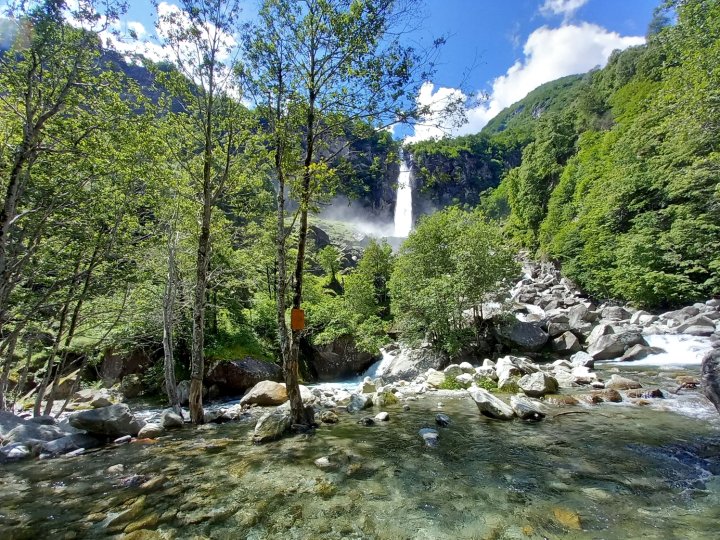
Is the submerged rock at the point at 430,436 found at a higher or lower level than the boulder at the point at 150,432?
higher

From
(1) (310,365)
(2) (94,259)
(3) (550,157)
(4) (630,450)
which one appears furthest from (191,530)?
(3) (550,157)

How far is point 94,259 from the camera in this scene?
1024cm

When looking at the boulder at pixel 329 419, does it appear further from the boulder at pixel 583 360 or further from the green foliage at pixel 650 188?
the green foliage at pixel 650 188

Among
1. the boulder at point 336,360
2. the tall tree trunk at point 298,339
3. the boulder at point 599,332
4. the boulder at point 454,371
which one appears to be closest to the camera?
the tall tree trunk at point 298,339

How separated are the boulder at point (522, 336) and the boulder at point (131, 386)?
21.0 m

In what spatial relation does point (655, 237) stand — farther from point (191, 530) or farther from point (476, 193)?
point (476, 193)

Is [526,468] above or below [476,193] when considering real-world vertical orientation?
below

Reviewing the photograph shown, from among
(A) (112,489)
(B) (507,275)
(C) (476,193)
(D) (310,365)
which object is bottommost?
(D) (310,365)

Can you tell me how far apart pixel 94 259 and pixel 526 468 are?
1181 centimetres

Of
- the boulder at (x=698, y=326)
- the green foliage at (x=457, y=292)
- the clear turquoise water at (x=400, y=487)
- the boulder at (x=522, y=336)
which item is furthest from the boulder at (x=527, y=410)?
the boulder at (x=698, y=326)

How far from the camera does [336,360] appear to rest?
24250 mm

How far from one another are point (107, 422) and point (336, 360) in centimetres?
1601

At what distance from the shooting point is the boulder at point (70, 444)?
7.97m

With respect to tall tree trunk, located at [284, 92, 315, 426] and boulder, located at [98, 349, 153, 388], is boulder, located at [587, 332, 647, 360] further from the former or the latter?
boulder, located at [98, 349, 153, 388]
